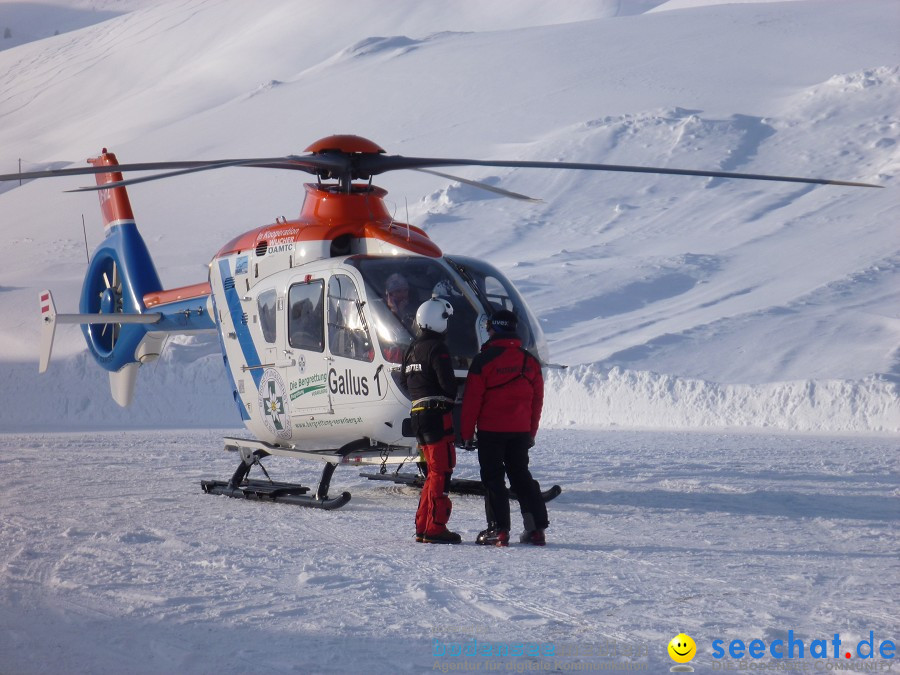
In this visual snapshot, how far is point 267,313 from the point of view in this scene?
8312mm

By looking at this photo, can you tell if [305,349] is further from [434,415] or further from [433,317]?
[434,415]

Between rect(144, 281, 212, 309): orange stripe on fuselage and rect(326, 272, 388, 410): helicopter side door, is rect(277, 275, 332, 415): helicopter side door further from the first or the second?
rect(144, 281, 212, 309): orange stripe on fuselage

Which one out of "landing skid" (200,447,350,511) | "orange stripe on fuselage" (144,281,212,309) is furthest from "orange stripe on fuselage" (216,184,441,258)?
"landing skid" (200,447,350,511)

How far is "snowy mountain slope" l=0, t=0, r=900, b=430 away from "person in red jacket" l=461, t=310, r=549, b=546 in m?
13.0

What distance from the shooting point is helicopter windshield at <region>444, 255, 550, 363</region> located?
758 cm

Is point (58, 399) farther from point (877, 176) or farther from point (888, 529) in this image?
point (877, 176)

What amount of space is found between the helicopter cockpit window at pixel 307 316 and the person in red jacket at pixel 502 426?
2130 millimetres

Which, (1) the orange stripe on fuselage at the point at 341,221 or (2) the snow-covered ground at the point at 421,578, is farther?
(1) the orange stripe on fuselage at the point at 341,221

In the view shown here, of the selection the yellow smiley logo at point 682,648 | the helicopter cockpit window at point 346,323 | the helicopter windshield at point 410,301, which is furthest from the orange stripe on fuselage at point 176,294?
the yellow smiley logo at point 682,648

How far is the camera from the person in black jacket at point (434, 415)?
5.95m

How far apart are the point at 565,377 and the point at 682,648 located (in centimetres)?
1757

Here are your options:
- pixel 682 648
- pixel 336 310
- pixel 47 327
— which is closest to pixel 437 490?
pixel 336 310

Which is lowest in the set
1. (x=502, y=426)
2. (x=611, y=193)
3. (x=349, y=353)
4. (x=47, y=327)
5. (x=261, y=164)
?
(x=502, y=426)

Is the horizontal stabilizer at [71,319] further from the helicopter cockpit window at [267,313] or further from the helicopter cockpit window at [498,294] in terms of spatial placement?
the helicopter cockpit window at [498,294]
